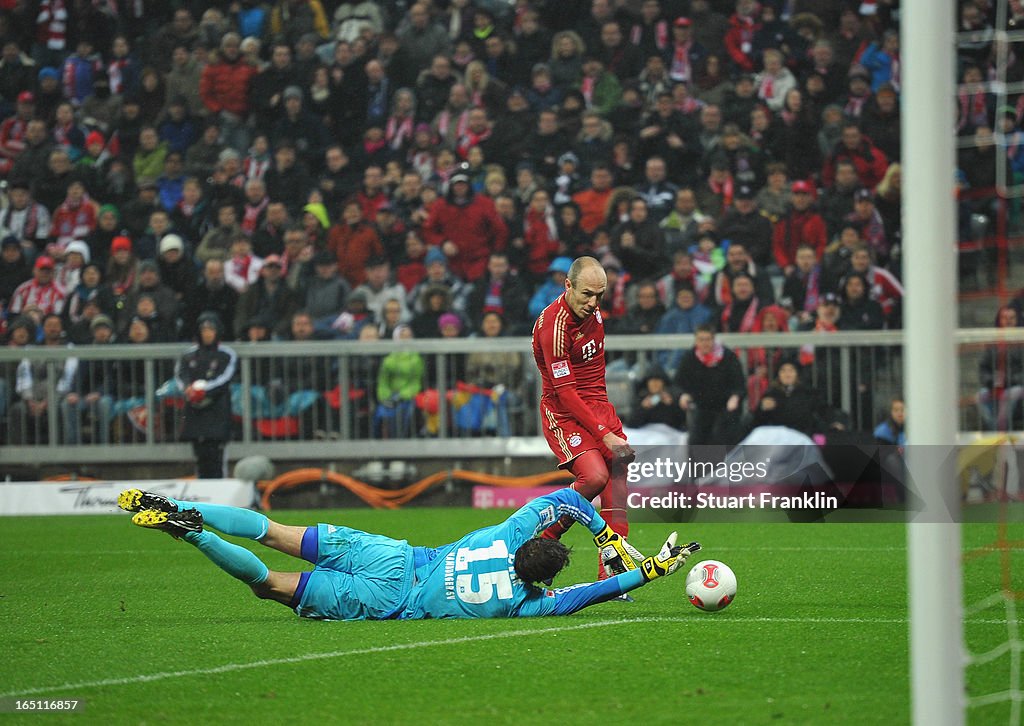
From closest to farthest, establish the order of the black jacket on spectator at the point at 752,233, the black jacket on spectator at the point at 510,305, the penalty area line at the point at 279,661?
the penalty area line at the point at 279,661 → the black jacket on spectator at the point at 510,305 → the black jacket on spectator at the point at 752,233

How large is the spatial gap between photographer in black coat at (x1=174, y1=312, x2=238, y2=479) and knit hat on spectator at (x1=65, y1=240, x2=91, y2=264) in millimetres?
2585

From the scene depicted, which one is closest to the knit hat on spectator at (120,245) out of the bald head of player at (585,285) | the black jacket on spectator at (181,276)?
the black jacket on spectator at (181,276)

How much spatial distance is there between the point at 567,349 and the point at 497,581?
69.8 inches

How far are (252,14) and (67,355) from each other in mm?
6296

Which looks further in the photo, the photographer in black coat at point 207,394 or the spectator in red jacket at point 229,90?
the spectator in red jacket at point 229,90

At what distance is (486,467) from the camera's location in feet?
50.2

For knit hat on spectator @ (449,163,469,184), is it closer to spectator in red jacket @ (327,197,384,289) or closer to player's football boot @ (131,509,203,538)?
spectator in red jacket @ (327,197,384,289)

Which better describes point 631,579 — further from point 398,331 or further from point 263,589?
point 398,331

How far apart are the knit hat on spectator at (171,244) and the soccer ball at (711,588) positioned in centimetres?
1062

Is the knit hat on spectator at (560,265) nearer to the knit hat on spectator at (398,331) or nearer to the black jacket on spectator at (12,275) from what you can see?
the knit hat on spectator at (398,331)

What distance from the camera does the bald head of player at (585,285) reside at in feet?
26.0

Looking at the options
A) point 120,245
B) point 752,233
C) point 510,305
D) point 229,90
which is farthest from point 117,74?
point 752,233

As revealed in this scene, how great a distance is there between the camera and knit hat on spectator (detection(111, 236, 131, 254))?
16.9 metres

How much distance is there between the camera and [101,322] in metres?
16.1
